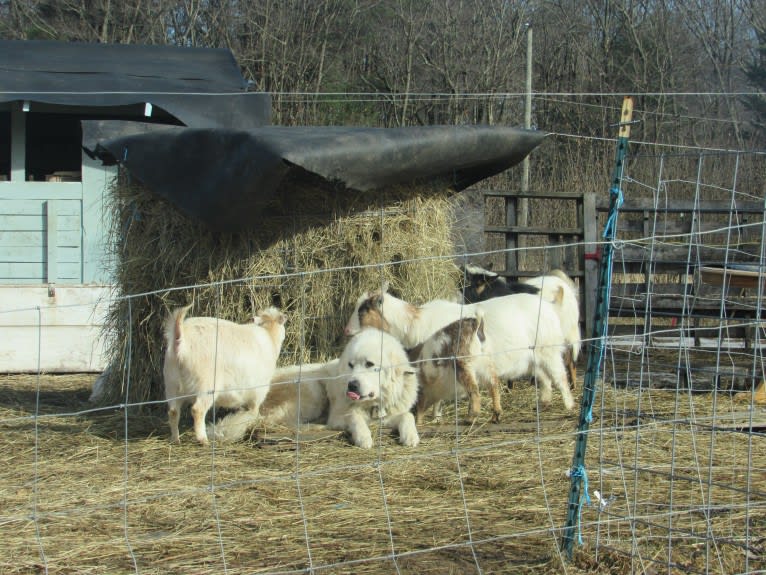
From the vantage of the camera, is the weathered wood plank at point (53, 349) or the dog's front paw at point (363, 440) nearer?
the dog's front paw at point (363, 440)

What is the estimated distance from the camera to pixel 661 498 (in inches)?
193

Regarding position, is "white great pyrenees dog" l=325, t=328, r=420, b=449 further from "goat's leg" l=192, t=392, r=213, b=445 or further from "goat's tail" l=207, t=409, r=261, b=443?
"goat's leg" l=192, t=392, r=213, b=445

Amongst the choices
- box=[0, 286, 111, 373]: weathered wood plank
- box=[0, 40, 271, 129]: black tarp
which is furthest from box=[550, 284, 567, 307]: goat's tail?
box=[0, 40, 271, 129]: black tarp

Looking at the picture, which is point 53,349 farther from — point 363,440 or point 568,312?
point 568,312

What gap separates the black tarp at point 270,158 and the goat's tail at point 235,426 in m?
1.50

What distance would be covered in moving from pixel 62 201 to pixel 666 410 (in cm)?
924

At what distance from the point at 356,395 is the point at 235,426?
982 millimetres

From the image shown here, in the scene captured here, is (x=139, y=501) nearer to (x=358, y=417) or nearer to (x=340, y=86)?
(x=358, y=417)

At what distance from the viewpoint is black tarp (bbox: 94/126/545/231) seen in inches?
261

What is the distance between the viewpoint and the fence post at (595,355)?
381 centimetres

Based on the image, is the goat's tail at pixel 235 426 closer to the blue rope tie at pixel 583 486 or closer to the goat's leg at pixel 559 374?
the goat's leg at pixel 559 374

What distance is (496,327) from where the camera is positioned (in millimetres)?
7406

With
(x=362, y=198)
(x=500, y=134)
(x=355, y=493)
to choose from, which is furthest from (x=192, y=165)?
(x=355, y=493)

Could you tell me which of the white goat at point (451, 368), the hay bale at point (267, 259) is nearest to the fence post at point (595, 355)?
the white goat at point (451, 368)
